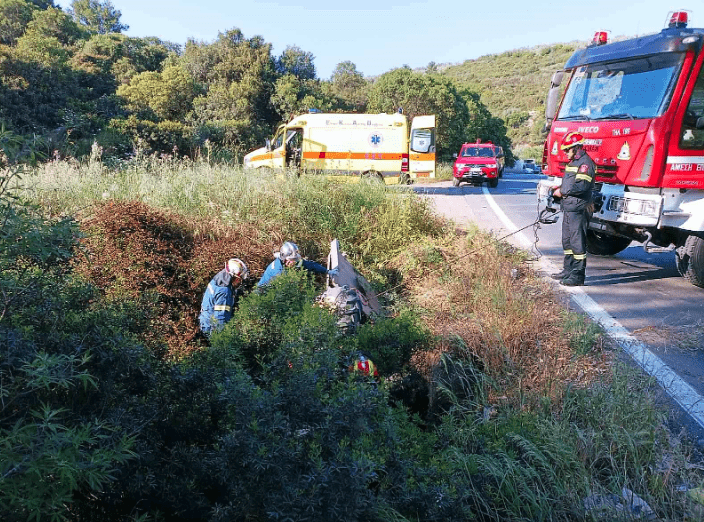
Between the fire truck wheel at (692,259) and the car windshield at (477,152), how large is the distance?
1608 cm

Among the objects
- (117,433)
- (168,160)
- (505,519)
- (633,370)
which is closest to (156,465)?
(117,433)

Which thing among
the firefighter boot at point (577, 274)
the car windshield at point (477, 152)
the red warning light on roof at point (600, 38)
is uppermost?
the red warning light on roof at point (600, 38)

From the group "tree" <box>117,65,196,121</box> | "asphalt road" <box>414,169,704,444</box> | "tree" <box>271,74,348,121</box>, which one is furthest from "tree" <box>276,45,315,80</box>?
"asphalt road" <box>414,169,704,444</box>

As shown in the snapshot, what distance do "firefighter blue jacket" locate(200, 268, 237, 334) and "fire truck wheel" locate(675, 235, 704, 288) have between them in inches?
211

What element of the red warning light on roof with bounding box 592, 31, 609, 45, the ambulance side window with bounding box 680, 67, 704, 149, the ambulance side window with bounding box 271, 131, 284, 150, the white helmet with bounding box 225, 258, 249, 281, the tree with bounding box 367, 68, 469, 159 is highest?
the tree with bounding box 367, 68, 469, 159

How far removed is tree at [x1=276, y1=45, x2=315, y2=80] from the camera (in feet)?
105

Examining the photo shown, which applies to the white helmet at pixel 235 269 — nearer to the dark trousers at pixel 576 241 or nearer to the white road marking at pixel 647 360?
the white road marking at pixel 647 360

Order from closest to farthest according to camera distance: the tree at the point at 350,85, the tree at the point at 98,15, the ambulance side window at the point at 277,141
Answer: the ambulance side window at the point at 277,141
the tree at the point at 350,85
the tree at the point at 98,15

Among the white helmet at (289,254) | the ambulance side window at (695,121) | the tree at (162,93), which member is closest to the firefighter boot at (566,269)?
the ambulance side window at (695,121)

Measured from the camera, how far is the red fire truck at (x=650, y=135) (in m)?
6.29

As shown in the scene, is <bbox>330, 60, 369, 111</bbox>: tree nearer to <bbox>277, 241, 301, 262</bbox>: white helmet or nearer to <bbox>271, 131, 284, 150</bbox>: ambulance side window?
<bbox>271, 131, 284, 150</bbox>: ambulance side window

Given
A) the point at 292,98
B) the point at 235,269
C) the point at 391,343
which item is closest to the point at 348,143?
the point at 292,98

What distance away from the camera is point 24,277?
2.60 meters

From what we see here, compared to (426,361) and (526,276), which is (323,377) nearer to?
(426,361)
